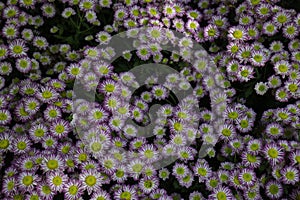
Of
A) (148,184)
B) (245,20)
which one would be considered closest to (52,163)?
(148,184)

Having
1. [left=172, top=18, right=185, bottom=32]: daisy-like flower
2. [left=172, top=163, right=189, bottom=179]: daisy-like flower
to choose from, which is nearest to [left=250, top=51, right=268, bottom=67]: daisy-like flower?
[left=172, top=18, right=185, bottom=32]: daisy-like flower

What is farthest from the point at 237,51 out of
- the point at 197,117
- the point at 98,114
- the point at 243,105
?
the point at 98,114

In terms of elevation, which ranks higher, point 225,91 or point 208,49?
point 208,49

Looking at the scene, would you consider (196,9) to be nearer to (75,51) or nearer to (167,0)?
(167,0)

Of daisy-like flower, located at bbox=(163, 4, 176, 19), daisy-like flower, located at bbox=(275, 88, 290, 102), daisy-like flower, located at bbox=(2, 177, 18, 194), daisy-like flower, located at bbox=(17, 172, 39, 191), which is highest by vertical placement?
daisy-like flower, located at bbox=(163, 4, 176, 19)

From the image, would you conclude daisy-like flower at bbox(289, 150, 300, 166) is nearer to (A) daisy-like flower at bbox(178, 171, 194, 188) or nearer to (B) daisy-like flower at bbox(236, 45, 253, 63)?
(A) daisy-like flower at bbox(178, 171, 194, 188)

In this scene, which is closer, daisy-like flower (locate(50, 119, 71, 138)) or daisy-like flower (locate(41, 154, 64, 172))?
daisy-like flower (locate(41, 154, 64, 172))
